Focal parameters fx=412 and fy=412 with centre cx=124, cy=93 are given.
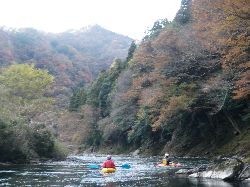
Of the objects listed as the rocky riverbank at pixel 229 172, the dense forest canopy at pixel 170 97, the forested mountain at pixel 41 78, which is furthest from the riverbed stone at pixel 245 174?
the forested mountain at pixel 41 78

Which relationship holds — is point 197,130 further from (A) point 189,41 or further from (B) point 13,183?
(B) point 13,183

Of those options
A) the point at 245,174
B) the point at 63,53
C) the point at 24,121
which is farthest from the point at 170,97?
the point at 63,53

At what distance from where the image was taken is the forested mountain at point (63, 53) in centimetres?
10194

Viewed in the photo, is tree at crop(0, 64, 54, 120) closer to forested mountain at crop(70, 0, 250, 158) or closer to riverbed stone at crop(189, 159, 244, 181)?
forested mountain at crop(70, 0, 250, 158)

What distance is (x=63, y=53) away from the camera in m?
132

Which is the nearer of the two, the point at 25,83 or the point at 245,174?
the point at 245,174

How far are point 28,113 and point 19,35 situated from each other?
80569 mm

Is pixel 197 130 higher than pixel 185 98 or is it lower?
lower

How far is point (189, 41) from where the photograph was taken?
37250mm

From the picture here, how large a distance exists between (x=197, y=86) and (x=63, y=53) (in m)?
99.5

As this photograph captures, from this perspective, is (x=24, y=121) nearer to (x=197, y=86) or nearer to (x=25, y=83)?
(x=197, y=86)

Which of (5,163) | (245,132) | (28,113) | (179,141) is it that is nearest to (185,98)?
(245,132)

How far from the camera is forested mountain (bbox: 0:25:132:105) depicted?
10194 centimetres

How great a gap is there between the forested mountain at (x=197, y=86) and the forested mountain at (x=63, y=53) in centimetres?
3992
